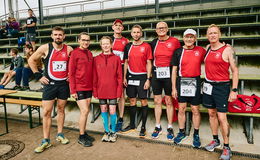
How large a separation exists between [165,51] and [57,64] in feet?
5.68

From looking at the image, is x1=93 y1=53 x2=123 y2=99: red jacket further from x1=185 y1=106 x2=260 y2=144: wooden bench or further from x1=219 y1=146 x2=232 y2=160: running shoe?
x1=219 y1=146 x2=232 y2=160: running shoe

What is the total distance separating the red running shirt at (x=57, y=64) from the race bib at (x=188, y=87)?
185 centimetres

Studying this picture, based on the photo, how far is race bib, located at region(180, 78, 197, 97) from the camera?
2791mm

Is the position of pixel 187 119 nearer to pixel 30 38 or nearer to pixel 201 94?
pixel 201 94

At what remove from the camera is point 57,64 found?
2.93 meters

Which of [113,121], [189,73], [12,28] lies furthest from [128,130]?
[12,28]

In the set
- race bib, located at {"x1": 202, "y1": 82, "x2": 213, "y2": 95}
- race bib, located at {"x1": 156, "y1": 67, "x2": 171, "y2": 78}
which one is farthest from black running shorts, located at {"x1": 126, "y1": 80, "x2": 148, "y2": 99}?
race bib, located at {"x1": 202, "y1": 82, "x2": 213, "y2": 95}

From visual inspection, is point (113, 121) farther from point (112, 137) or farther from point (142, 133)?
point (142, 133)

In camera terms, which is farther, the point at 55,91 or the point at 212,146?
the point at 55,91

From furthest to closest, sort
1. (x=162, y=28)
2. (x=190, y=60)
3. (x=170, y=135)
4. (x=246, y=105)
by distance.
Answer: (x=170, y=135), (x=162, y=28), (x=246, y=105), (x=190, y=60)

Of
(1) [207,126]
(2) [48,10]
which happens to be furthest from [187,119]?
(2) [48,10]

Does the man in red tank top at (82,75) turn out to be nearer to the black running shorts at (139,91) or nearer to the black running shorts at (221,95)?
the black running shorts at (139,91)

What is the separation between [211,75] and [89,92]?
1876 mm

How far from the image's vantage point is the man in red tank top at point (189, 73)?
9.11 feet
